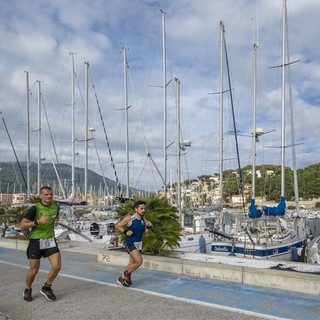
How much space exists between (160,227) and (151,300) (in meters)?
3.34

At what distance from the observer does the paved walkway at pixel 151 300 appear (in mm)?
5629

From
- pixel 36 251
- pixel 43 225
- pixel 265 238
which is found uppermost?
pixel 43 225

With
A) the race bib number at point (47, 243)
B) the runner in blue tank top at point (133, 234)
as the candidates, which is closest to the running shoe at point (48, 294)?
the race bib number at point (47, 243)

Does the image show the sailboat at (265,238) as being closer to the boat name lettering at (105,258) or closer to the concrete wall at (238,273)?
the boat name lettering at (105,258)

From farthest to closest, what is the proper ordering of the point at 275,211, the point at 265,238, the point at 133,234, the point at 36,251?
1. the point at 275,211
2. the point at 265,238
3. the point at 133,234
4. the point at 36,251

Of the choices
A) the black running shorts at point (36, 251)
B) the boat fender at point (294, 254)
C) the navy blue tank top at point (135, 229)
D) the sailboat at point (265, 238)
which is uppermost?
the navy blue tank top at point (135, 229)

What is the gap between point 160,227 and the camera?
380 inches

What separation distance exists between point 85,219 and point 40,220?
854 inches

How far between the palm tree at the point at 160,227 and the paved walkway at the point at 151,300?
3.22 ft

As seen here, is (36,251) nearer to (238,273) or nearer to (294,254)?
(238,273)

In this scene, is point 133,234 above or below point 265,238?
above

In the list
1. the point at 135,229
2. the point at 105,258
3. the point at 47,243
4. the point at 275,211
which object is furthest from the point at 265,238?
the point at 47,243

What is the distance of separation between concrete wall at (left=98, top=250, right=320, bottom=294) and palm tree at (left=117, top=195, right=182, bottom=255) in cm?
50

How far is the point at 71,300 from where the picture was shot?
6.41m
